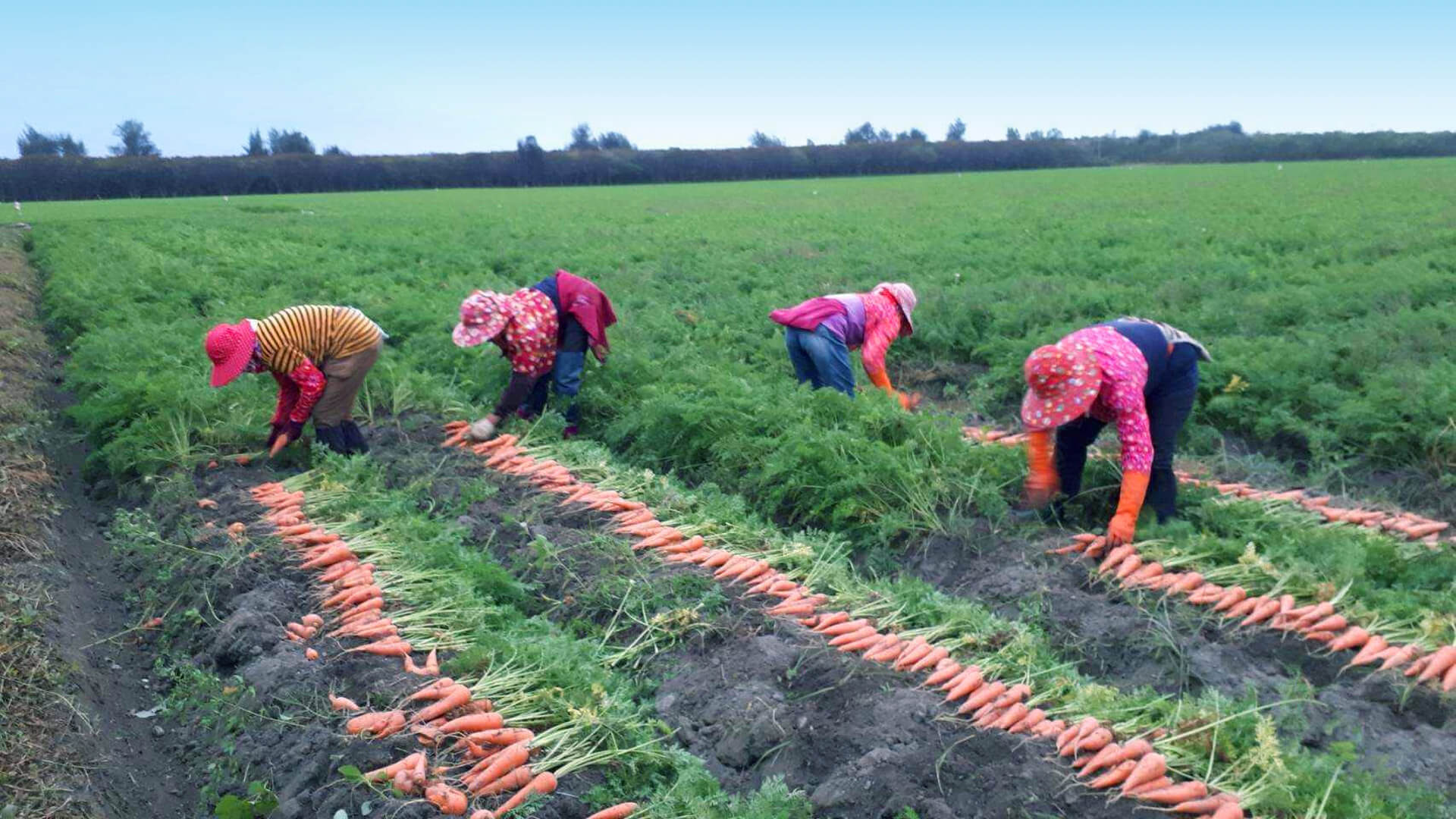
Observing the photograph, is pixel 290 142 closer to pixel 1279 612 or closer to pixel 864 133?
pixel 864 133

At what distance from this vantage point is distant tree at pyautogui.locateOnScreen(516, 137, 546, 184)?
6081 centimetres

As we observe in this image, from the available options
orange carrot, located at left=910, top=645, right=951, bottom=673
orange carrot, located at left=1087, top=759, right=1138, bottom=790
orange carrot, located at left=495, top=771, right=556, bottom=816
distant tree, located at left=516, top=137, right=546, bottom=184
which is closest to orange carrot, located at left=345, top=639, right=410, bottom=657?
orange carrot, located at left=495, top=771, right=556, bottom=816

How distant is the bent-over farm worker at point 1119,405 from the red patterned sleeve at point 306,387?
4247 mm

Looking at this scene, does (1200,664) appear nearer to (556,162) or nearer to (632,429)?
(632,429)

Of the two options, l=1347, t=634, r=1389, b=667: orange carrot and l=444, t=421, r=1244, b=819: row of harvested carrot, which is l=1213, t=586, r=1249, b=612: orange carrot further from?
l=444, t=421, r=1244, b=819: row of harvested carrot

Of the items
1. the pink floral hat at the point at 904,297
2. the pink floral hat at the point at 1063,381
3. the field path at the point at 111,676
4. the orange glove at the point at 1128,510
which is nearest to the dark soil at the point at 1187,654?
the orange glove at the point at 1128,510

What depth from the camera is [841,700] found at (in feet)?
13.0

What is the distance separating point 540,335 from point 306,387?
5.33 feet

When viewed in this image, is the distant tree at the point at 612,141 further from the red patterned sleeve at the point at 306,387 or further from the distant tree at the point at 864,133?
the red patterned sleeve at the point at 306,387

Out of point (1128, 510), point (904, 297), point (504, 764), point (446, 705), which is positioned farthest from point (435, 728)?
point (904, 297)

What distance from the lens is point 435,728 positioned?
378cm

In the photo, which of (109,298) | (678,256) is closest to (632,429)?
(109,298)

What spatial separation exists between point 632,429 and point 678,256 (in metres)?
10.0

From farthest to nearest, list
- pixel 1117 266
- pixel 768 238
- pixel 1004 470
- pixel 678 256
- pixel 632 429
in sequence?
pixel 768 238, pixel 678 256, pixel 1117 266, pixel 632 429, pixel 1004 470
